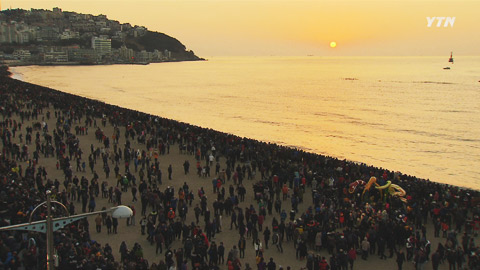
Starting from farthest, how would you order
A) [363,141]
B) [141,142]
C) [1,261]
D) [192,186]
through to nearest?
1. [363,141]
2. [141,142]
3. [192,186]
4. [1,261]

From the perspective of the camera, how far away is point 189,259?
46.6 ft

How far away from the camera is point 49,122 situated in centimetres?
3859

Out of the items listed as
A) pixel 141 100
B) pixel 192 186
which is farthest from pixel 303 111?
pixel 192 186

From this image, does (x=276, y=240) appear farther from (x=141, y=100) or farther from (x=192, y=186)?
(x=141, y=100)

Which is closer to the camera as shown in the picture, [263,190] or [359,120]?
[263,190]

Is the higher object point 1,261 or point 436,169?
point 1,261

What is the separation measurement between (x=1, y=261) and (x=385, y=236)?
1131 cm

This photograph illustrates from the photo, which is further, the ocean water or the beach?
the ocean water

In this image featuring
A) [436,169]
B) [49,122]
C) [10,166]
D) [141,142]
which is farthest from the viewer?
[49,122]

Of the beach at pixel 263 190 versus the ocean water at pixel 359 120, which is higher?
the beach at pixel 263 190

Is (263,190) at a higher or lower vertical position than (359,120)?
higher

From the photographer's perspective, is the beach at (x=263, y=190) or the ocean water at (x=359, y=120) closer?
the beach at (x=263, y=190)

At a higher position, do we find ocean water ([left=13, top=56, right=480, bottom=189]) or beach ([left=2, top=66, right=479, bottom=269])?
beach ([left=2, top=66, right=479, bottom=269])

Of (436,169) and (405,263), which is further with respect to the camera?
(436,169)
